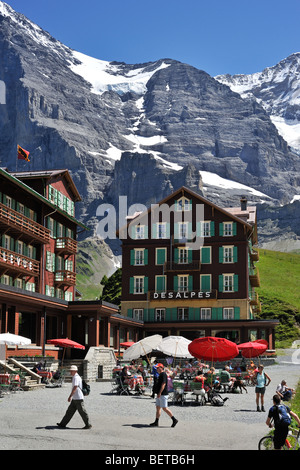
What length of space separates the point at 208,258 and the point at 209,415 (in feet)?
146

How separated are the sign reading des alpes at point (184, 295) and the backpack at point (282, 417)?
168ft

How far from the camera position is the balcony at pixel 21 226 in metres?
44.3

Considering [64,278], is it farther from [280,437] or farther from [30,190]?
[280,437]

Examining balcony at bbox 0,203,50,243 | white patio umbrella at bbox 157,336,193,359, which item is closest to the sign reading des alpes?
balcony at bbox 0,203,50,243

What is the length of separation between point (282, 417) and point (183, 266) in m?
53.0

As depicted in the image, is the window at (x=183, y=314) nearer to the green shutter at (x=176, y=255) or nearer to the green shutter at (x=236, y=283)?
the green shutter at (x=176, y=255)

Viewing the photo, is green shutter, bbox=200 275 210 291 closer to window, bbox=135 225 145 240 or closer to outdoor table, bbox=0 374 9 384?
window, bbox=135 225 145 240

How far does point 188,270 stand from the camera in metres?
65.9

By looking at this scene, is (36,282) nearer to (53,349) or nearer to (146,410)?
(53,349)

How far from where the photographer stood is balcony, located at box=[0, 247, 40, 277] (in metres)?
43.9

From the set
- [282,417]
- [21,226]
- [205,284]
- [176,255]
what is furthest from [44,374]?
[176,255]

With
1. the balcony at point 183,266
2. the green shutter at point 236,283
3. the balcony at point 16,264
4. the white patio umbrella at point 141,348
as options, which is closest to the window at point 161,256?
the balcony at point 183,266

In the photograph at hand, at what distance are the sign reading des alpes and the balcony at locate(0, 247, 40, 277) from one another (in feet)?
60.3
